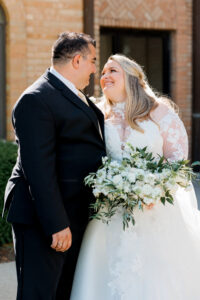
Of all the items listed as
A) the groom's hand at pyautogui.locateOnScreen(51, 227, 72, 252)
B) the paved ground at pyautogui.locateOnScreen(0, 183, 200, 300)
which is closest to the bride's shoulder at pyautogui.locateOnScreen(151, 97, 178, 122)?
the groom's hand at pyautogui.locateOnScreen(51, 227, 72, 252)

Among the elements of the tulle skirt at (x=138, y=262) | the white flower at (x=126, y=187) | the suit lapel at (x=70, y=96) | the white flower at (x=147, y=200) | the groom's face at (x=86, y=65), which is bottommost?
the tulle skirt at (x=138, y=262)

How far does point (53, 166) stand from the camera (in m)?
3.10

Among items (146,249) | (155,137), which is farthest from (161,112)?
(146,249)

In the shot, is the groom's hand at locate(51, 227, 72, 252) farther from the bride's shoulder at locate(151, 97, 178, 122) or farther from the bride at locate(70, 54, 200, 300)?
the bride's shoulder at locate(151, 97, 178, 122)

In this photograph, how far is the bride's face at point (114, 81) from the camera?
3.75m

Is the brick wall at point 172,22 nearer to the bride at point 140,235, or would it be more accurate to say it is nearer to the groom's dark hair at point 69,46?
the bride at point 140,235

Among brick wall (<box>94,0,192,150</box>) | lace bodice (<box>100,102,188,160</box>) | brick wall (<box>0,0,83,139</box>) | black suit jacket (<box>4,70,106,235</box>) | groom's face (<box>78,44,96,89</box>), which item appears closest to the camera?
black suit jacket (<box>4,70,106,235</box>)

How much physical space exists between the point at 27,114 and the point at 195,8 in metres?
8.01

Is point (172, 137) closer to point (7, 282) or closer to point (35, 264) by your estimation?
point (35, 264)

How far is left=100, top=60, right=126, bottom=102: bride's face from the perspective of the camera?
375 cm

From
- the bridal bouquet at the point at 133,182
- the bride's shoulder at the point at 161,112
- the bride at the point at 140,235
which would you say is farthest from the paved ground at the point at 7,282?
the bride's shoulder at the point at 161,112

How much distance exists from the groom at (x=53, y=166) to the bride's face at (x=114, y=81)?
393 millimetres

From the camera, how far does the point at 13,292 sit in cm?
469

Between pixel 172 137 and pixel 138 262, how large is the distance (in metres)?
0.86
